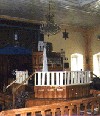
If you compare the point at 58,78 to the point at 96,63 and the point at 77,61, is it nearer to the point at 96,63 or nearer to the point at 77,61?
the point at 77,61

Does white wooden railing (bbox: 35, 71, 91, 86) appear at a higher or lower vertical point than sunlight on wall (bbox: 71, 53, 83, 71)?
lower

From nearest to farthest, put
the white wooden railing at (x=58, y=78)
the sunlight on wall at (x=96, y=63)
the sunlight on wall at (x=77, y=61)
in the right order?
the white wooden railing at (x=58, y=78) < the sunlight on wall at (x=96, y=63) < the sunlight on wall at (x=77, y=61)

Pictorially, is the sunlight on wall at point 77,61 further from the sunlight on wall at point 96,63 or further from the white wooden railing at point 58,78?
the white wooden railing at point 58,78

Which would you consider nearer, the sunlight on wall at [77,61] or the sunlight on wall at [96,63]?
the sunlight on wall at [96,63]

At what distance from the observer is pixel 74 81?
945cm

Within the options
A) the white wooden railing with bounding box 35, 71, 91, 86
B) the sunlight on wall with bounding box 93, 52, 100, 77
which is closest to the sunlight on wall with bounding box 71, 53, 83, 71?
the sunlight on wall with bounding box 93, 52, 100, 77

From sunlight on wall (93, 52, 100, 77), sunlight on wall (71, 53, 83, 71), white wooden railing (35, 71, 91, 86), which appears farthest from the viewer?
sunlight on wall (71, 53, 83, 71)

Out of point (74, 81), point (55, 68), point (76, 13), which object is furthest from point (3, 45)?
point (74, 81)

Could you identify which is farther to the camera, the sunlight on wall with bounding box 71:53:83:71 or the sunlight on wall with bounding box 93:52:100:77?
the sunlight on wall with bounding box 71:53:83:71

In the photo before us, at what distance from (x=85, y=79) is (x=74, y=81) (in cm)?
71

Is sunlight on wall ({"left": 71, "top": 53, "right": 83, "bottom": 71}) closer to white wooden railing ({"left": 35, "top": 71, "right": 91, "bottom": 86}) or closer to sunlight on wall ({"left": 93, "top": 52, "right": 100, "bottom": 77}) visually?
sunlight on wall ({"left": 93, "top": 52, "right": 100, "bottom": 77})

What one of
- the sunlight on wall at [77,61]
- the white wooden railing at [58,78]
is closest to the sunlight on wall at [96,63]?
the sunlight on wall at [77,61]

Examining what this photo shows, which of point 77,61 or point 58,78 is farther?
point 77,61

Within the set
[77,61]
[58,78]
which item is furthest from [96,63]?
[58,78]
